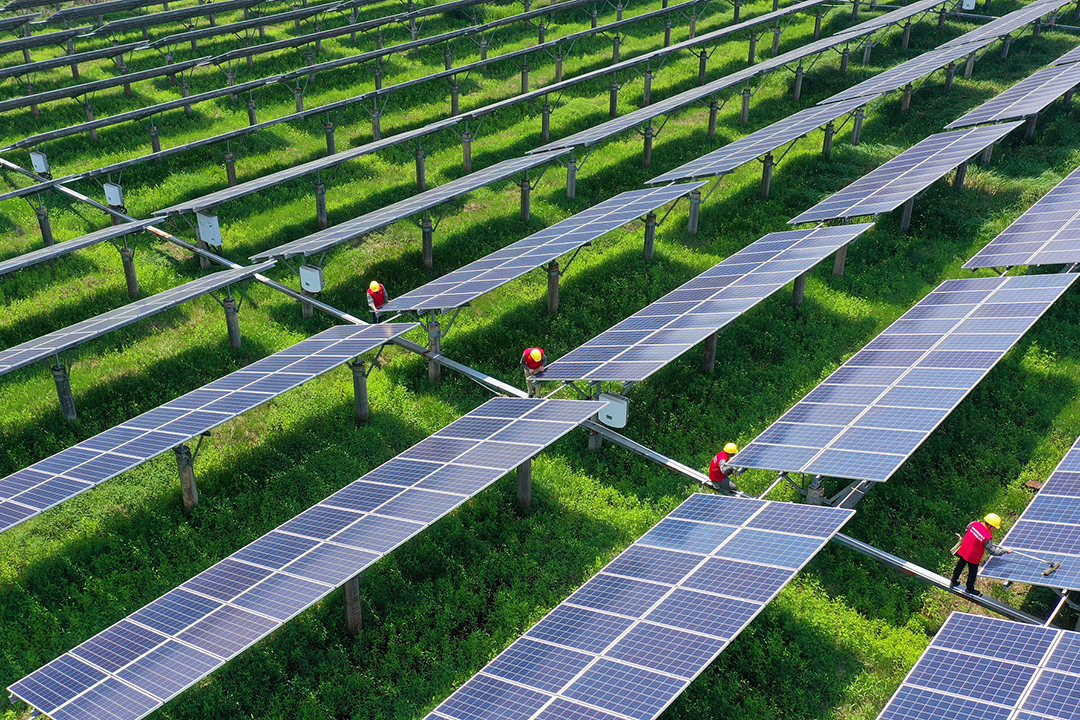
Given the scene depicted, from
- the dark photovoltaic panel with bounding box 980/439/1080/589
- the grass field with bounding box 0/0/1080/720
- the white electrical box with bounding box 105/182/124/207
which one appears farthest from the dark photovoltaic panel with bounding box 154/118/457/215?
the dark photovoltaic panel with bounding box 980/439/1080/589

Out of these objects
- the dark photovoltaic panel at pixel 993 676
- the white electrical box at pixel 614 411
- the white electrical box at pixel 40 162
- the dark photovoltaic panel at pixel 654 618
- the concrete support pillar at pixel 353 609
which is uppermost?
the white electrical box at pixel 40 162

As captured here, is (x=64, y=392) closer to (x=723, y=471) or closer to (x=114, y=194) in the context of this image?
(x=114, y=194)

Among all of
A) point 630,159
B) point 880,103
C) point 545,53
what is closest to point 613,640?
point 630,159

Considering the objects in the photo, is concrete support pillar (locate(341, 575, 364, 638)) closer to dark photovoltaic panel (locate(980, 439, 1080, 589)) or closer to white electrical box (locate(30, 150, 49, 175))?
dark photovoltaic panel (locate(980, 439, 1080, 589))

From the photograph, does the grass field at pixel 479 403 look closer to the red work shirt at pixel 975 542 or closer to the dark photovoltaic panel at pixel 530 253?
the dark photovoltaic panel at pixel 530 253

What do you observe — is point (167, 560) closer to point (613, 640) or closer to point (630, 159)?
point (613, 640)

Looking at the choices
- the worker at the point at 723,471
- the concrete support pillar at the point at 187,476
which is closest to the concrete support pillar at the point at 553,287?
the worker at the point at 723,471
